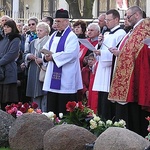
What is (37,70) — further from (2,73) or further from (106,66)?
(106,66)

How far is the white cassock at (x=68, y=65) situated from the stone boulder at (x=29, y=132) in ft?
7.76

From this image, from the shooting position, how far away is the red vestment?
889 cm

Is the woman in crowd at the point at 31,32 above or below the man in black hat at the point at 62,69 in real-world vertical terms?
above

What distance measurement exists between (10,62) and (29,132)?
4.24 meters

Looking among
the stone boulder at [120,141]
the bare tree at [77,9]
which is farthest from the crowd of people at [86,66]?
the bare tree at [77,9]

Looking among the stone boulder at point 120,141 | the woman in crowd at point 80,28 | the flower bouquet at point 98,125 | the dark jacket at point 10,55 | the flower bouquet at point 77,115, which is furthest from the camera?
the woman in crowd at point 80,28

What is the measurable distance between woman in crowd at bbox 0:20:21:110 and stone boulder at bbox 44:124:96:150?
4.64 m

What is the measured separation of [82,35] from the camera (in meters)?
12.2

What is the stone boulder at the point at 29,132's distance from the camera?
26.1ft

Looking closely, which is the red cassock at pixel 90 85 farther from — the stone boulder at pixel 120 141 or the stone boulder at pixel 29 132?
the stone boulder at pixel 120 141

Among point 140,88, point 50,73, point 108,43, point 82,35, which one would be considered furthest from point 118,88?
point 82,35

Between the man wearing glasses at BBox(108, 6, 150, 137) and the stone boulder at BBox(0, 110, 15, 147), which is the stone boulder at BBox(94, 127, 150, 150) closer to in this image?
the stone boulder at BBox(0, 110, 15, 147)

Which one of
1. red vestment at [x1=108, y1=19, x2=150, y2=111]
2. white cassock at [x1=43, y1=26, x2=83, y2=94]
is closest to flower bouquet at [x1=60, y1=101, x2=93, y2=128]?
red vestment at [x1=108, y1=19, x2=150, y2=111]

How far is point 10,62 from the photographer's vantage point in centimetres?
1205
